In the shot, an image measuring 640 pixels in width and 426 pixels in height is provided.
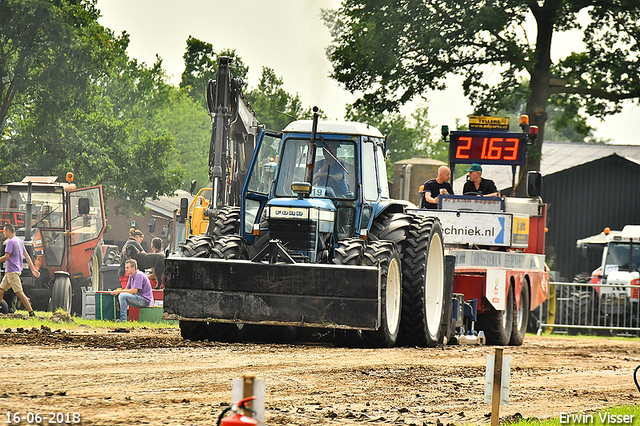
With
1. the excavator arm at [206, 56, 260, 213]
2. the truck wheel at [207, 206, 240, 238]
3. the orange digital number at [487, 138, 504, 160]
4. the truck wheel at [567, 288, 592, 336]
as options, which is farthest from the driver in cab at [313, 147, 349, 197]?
the truck wheel at [567, 288, 592, 336]

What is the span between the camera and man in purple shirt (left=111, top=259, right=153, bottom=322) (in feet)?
56.2

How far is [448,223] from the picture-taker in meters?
14.5

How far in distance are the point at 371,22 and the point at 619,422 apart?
A: 20.4m

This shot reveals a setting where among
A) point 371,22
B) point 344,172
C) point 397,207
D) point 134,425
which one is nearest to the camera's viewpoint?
point 134,425

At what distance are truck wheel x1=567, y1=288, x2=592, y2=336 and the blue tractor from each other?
36.5 feet

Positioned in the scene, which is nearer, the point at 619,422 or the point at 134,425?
the point at 134,425

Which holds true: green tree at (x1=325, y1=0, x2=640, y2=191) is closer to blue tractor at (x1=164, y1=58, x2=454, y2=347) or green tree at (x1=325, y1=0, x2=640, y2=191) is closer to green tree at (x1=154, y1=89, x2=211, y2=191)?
blue tractor at (x1=164, y1=58, x2=454, y2=347)

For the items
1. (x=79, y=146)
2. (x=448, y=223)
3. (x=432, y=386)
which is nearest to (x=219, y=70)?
(x=448, y=223)

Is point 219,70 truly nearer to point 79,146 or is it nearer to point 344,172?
point 344,172

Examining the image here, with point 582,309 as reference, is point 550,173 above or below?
above

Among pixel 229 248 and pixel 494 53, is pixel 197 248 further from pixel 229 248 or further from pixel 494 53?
pixel 494 53

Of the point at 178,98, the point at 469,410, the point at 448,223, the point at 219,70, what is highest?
the point at 178,98

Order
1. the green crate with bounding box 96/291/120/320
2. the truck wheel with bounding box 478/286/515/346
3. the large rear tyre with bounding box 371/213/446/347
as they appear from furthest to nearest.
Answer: the green crate with bounding box 96/291/120/320 → the truck wheel with bounding box 478/286/515/346 → the large rear tyre with bounding box 371/213/446/347

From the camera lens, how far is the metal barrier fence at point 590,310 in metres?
22.7
